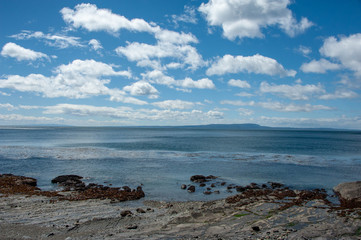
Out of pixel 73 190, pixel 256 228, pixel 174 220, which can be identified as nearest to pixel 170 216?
pixel 174 220

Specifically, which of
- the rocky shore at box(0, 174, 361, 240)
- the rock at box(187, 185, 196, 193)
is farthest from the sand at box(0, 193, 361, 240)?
the rock at box(187, 185, 196, 193)

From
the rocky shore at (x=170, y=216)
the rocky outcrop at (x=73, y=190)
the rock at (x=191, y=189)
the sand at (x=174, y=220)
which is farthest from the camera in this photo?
the rock at (x=191, y=189)

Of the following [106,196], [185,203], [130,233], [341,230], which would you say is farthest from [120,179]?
[341,230]

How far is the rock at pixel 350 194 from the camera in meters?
21.4

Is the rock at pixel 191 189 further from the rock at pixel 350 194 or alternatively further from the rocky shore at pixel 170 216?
the rock at pixel 350 194

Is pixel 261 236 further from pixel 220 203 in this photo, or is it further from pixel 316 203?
pixel 316 203

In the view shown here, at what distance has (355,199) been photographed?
22.0 m

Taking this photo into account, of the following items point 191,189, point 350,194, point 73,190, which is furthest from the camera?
point 191,189

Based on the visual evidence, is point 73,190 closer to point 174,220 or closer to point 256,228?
point 174,220

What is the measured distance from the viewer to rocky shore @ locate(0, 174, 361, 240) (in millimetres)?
14297

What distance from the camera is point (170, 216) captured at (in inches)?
727

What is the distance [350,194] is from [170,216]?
683 inches

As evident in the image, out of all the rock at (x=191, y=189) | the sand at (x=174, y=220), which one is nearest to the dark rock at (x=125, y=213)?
the sand at (x=174, y=220)

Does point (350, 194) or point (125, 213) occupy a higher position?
point (350, 194)
